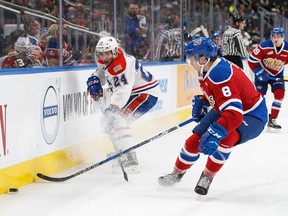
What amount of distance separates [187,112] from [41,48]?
3.42m

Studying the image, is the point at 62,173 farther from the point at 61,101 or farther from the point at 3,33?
the point at 3,33

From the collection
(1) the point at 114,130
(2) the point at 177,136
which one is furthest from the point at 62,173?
(2) the point at 177,136

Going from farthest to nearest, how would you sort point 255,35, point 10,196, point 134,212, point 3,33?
point 255,35 → point 3,33 → point 10,196 → point 134,212

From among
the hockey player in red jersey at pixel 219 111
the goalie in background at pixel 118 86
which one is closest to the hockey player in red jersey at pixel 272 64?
the goalie in background at pixel 118 86

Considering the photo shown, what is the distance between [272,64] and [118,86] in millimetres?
2884

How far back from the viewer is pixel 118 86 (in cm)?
445

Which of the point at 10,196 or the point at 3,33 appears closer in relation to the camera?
the point at 10,196

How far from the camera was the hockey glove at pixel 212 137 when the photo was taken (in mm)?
3340

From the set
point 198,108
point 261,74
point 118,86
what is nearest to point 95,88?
point 118,86

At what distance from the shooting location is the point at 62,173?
4.47m

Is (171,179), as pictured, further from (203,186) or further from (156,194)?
(203,186)

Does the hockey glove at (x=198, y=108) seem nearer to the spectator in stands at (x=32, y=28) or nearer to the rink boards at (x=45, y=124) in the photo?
the rink boards at (x=45, y=124)

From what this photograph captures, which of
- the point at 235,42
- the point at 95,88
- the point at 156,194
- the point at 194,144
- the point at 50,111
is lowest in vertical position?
the point at 156,194

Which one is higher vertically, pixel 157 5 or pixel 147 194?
pixel 157 5
